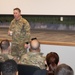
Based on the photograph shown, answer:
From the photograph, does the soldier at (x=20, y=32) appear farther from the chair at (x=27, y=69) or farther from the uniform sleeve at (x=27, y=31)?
the chair at (x=27, y=69)

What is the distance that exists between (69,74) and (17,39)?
2.92m

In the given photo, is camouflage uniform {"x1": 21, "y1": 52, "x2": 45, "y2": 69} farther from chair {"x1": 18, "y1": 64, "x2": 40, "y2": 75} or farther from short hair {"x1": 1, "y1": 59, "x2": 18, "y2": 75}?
short hair {"x1": 1, "y1": 59, "x2": 18, "y2": 75}

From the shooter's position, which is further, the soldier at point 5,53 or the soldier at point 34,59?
the soldier at point 5,53

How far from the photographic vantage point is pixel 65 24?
792cm

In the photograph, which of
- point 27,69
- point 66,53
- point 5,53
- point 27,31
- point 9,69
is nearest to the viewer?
point 9,69

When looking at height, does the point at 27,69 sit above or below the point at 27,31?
below
